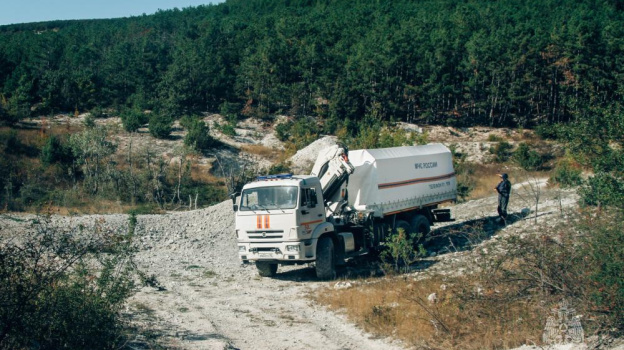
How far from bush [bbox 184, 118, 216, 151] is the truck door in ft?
104

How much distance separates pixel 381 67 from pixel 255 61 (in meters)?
15.8

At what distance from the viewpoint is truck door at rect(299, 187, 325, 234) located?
14.6 metres

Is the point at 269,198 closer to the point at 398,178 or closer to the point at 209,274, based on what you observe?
the point at 209,274

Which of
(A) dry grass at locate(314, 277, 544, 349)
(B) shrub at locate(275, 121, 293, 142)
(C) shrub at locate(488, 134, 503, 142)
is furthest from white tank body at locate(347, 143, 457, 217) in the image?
(C) shrub at locate(488, 134, 503, 142)

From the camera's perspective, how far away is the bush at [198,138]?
46431mm

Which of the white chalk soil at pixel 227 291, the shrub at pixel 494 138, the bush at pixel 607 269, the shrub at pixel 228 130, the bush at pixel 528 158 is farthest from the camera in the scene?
the shrub at pixel 494 138

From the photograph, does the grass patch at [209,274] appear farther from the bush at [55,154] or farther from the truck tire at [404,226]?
the bush at [55,154]

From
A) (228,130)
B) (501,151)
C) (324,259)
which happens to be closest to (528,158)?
(501,151)

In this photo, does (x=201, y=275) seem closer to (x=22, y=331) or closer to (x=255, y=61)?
(x=22, y=331)

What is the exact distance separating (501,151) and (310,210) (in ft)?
127

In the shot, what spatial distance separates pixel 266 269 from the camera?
15883mm

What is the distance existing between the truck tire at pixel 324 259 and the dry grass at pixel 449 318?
7.51 feet

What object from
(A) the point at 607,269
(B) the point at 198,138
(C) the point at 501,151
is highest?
(A) the point at 607,269

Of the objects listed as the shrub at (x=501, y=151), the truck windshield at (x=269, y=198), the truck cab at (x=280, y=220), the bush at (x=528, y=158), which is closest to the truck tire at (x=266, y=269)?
the truck cab at (x=280, y=220)
